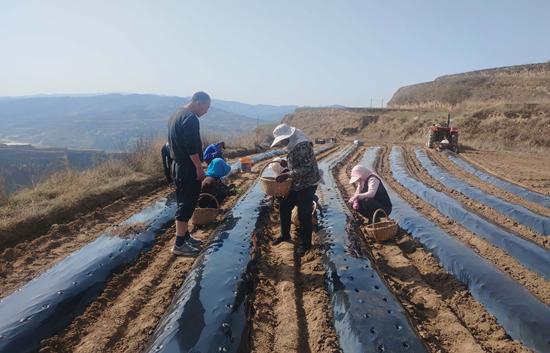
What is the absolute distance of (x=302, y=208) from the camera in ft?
14.8

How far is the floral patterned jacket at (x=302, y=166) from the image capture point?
171 inches

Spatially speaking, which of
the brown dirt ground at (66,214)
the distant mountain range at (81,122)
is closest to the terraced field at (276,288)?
the brown dirt ground at (66,214)

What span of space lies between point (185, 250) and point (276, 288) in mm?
1313

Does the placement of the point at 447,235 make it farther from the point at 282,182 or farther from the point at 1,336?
the point at 1,336

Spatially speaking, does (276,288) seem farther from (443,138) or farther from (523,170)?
(443,138)

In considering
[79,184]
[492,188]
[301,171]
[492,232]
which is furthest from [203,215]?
[492,188]

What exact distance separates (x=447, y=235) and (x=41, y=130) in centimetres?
9670

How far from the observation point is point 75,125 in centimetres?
8550

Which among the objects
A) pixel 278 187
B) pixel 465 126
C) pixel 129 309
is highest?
pixel 465 126

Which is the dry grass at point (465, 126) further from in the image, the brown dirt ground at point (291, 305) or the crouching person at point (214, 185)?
the brown dirt ground at point (291, 305)

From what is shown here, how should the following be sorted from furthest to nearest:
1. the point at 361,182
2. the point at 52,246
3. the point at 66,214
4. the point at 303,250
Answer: the point at 66,214 < the point at 361,182 < the point at 52,246 < the point at 303,250

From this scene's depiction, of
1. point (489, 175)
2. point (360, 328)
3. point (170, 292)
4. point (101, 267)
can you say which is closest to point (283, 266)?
point (170, 292)

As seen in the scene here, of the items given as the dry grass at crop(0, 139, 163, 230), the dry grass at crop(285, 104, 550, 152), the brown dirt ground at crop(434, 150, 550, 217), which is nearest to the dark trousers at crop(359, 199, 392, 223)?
the brown dirt ground at crop(434, 150, 550, 217)

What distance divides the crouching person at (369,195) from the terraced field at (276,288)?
42 centimetres
